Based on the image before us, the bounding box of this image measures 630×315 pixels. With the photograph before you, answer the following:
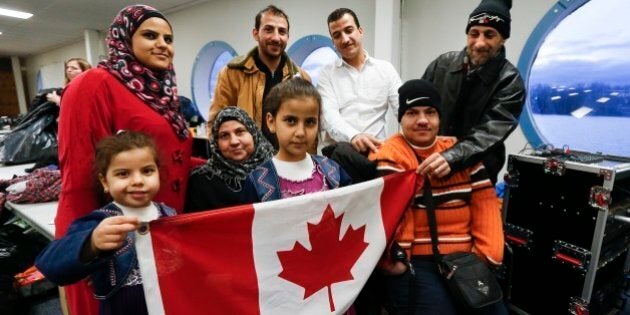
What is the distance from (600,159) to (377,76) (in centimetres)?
144

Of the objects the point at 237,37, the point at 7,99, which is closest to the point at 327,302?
the point at 237,37

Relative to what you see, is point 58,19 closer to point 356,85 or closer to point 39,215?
point 39,215

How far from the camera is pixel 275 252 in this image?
3.69 feet

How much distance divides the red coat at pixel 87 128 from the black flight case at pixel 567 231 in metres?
2.08

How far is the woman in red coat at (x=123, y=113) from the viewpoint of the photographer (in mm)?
1151

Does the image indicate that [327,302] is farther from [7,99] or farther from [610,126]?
[7,99]

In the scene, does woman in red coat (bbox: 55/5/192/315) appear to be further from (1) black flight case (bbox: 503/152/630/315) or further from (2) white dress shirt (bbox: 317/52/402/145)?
(1) black flight case (bbox: 503/152/630/315)

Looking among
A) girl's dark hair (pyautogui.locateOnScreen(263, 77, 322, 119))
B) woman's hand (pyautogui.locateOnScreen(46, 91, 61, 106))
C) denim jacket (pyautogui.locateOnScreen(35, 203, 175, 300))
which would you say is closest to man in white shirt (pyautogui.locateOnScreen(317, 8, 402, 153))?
girl's dark hair (pyautogui.locateOnScreen(263, 77, 322, 119))

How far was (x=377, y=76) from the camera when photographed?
7.01ft

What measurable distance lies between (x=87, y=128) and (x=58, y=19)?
8072 millimetres

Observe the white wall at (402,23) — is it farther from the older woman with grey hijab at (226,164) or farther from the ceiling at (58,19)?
the older woman with grey hijab at (226,164)

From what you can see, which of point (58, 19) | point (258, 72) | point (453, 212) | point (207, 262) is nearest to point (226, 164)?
point (207, 262)

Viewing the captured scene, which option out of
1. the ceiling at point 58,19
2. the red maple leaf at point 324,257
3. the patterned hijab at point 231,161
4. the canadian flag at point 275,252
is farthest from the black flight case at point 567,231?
the ceiling at point 58,19

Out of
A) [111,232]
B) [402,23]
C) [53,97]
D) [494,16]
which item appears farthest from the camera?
[402,23]
